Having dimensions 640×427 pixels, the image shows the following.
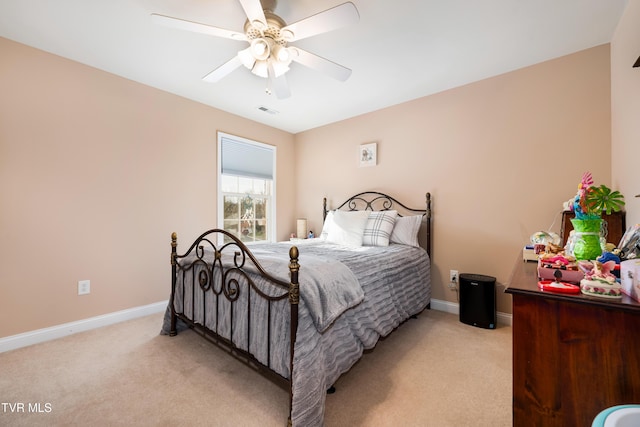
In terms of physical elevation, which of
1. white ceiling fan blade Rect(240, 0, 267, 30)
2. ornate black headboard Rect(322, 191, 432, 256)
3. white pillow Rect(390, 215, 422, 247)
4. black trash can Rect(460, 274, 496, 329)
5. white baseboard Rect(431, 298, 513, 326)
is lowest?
white baseboard Rect(431, 298, 513, 326)

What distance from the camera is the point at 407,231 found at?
3.04m

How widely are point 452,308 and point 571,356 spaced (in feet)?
7.27

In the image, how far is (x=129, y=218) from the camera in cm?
281

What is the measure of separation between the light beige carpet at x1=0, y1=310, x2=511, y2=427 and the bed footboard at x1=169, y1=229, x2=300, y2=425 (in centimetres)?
20

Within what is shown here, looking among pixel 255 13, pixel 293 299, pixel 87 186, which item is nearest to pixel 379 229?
pixel 293 299

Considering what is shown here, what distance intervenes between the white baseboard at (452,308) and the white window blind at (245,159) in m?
2.87

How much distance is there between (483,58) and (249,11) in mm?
2063

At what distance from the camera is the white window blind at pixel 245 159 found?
12.0 feet

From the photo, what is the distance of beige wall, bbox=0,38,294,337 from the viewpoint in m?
2.21

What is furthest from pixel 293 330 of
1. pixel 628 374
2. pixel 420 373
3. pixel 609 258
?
pixel 609 258

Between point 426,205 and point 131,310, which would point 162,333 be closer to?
point 131,310

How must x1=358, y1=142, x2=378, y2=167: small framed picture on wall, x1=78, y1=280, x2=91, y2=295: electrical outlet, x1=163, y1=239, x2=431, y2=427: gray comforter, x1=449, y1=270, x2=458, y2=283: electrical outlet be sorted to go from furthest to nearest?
x1=358, y1=142, x2=378, y2=167: small framed picture on wall
x1=449, y1=270, x2=458, y2=283: electrical outlet
x1=78, y1=280, x2=91, y2=295: electrical outlet
x1=163, y1=239, x2=431, y2=427: gray comforter

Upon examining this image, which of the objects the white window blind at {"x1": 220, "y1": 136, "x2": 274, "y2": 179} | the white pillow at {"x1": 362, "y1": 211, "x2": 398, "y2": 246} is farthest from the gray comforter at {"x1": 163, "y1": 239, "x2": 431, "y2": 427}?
the white window blind at {"x1": 220, "y1": 136, "x2": 274, "y2": 179}

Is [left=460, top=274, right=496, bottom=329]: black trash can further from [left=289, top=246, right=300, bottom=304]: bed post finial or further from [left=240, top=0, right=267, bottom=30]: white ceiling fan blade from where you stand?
[left=240, top=0, right=267, bottom=30]: white ceiling fan blade
